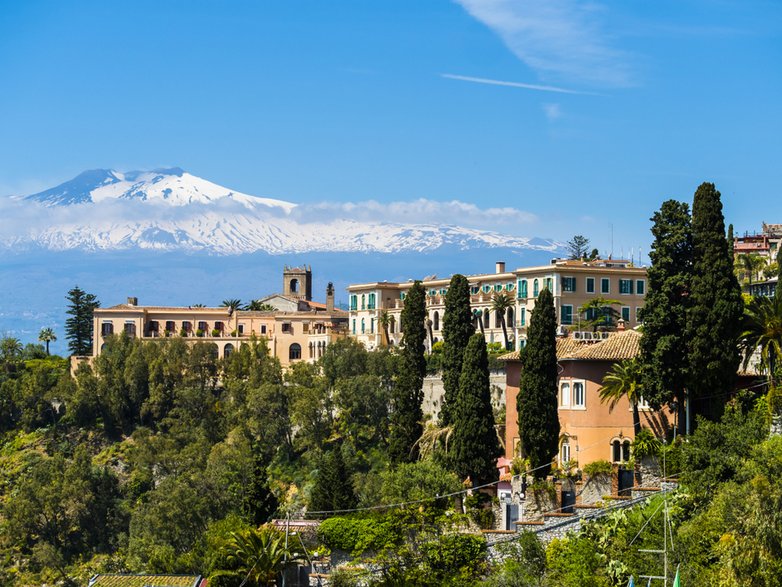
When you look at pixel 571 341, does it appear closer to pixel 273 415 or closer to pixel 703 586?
pixel 703 586

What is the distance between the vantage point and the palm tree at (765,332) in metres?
49.4

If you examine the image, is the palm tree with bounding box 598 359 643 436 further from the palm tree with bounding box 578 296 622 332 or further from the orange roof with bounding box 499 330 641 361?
the palm tree with bounding box 578 296 622 332

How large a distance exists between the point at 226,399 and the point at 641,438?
60095 mm

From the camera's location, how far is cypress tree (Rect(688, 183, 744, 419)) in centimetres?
4953

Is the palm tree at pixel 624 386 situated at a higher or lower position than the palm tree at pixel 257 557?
higher

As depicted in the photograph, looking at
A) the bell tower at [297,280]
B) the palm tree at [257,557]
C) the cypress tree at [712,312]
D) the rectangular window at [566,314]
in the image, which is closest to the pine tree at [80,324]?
the bell tower at [297,280]

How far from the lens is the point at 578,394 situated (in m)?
56.2

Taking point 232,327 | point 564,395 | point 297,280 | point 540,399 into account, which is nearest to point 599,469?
point 540,399

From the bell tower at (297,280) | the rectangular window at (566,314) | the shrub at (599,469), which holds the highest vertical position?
the bell tower at (297,280)

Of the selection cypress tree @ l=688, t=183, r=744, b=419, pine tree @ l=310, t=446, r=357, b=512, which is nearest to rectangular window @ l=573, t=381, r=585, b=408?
cypress tree @ l=688, t=183, r=744, b=419

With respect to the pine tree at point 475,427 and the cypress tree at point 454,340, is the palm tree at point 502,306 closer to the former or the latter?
the cypress tree at point 454,340

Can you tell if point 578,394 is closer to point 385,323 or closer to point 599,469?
point 599,469

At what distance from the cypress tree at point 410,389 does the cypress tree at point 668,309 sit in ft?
52.4

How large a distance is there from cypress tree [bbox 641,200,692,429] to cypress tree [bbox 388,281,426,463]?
629 inches
